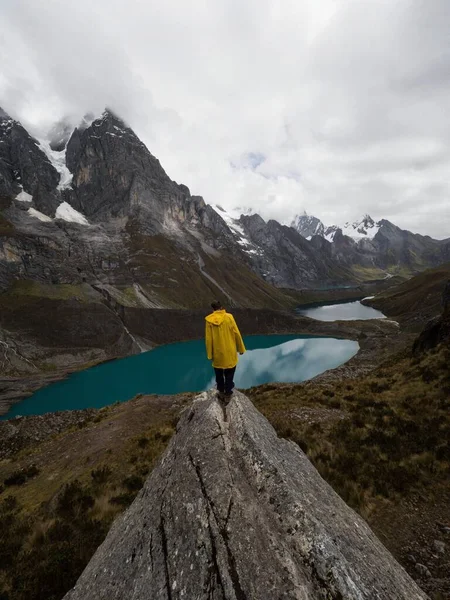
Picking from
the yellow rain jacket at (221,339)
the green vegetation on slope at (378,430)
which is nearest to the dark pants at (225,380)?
→ the yellow rain jacket at (221,339)

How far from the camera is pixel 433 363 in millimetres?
21406

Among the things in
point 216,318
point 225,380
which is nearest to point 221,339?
point 216,318

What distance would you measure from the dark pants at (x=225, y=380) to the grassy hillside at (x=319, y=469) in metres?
5.37

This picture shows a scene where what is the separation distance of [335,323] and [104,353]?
97374 millimetres

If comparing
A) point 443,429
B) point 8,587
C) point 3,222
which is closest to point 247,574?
point 8,587

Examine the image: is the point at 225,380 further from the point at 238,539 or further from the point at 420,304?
the point at 420,304

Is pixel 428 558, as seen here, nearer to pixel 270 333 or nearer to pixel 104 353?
pixel 104 353

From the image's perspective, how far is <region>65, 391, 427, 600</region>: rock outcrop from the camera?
504 cm

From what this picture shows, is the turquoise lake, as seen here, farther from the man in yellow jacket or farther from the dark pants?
the man in yellow jacket

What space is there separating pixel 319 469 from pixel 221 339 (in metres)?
Answer: 7.13

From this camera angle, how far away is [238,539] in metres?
5.63

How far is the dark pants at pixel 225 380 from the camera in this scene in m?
10.6

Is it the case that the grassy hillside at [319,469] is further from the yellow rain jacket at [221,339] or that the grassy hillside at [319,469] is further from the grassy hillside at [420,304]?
the grassy hillside at [420,304]

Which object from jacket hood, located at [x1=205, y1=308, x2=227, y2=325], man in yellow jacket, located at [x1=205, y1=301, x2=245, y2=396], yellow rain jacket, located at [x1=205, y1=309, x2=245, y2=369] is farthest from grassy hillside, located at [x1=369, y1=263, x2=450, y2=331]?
jacket hood, located at [x1=205, y1=308, x2=227, y2=325]
